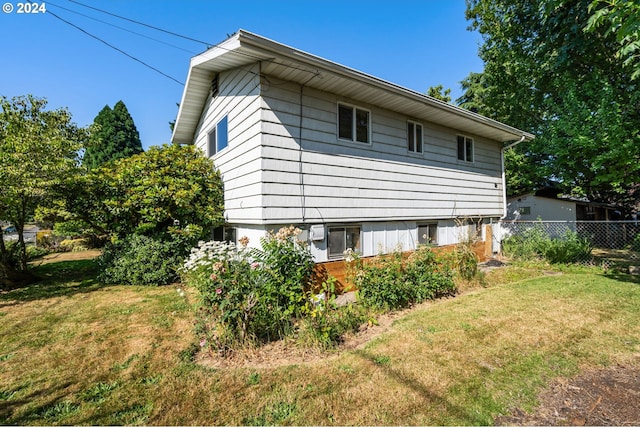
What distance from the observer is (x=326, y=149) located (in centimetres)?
616

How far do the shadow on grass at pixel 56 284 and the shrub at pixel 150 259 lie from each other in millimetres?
566

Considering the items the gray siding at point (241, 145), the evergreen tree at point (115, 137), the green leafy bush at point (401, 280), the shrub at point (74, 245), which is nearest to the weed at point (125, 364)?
the gray siding at point (241, 145)

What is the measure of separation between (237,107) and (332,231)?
3.63 metres

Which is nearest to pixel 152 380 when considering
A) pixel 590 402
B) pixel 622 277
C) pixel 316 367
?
pixel 316 367

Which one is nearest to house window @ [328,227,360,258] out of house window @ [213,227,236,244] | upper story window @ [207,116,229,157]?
house window @ [213,227,236,244]

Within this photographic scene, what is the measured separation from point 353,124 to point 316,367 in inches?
210

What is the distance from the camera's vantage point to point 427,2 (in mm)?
8805

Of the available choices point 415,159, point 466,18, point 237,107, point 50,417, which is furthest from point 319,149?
point 466,18

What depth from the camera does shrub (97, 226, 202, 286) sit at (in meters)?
7.16

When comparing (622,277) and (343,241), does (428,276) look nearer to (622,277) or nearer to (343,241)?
(343,241)

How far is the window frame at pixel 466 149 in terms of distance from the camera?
30.8 feet

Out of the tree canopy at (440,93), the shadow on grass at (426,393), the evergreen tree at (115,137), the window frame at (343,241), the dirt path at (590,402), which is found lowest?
the dirt path at (590,402)

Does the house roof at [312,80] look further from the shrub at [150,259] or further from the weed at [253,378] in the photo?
the weed at [253,378]

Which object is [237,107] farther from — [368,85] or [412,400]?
[412,400]
